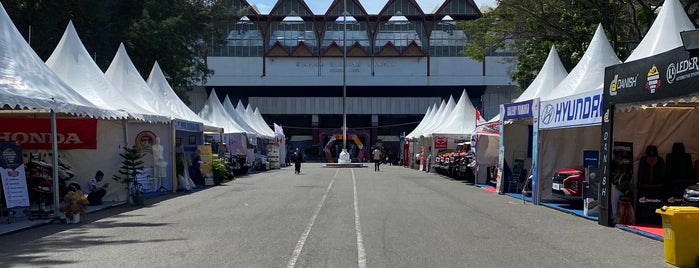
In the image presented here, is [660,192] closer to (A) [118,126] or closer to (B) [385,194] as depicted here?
(B) [385,194]

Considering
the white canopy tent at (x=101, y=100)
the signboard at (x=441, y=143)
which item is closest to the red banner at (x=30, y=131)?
the white canopy tent at (x=101, y=100)

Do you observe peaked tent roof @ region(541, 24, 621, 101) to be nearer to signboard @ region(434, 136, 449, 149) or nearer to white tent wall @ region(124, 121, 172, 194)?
white tent wall @ region(124, 121, 172, 194)

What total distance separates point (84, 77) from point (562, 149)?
→ 13.6 meters

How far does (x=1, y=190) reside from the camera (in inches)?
593

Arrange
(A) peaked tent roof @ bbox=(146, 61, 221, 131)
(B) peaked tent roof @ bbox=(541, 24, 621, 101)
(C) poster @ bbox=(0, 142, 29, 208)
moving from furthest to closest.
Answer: (A) peaked tent roof @ bbox=(146, 61, 221, 131)
(B) peaked tent roof @ bbox=(541, 24, 621, 101)
(C) poster @ bbox=(0, 142, 29, 208)

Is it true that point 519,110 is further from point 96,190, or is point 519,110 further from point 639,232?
point 96,190

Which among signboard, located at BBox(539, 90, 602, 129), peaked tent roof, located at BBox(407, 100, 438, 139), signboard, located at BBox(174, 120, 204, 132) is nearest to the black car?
signboard, located at BBox(539, 90, 602, 129)

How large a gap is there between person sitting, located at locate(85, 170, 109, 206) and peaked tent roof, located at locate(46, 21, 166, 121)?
75.9 inches

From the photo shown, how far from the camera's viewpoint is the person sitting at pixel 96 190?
18656mm

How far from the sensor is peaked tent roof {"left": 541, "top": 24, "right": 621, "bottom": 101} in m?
17.6

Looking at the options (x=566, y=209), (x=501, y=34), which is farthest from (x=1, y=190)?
(x=501, y=34)

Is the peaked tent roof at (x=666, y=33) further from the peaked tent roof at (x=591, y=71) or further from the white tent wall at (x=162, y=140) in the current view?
the white tent wall at (x=162, y=140)

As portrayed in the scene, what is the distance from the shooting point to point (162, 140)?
23562mm

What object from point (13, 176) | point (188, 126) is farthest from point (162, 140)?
point (13, 176)
